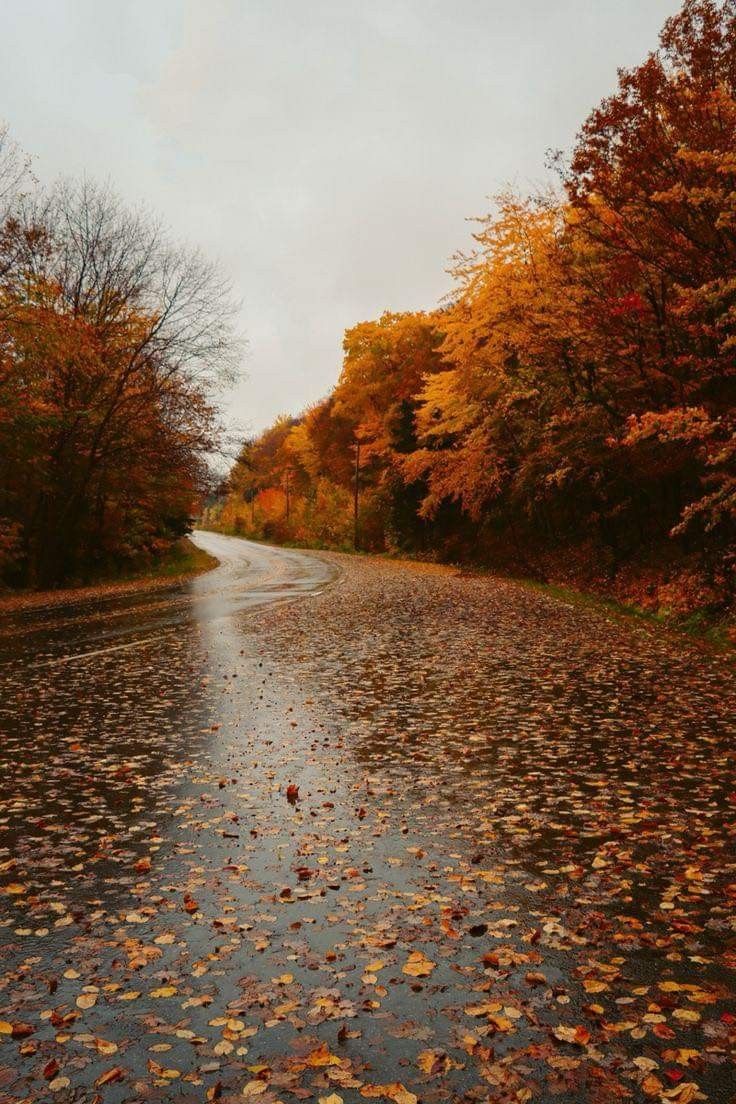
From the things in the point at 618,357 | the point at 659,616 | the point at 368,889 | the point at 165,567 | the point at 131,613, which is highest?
the point at 618,357

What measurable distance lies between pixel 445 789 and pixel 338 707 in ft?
10.1

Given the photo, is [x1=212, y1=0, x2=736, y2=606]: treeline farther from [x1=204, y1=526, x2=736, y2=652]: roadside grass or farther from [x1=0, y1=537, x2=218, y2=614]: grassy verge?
[x1=0, y1=537, x2=218, y2=614]: grassy verge

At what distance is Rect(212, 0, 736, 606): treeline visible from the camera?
48.3 ft

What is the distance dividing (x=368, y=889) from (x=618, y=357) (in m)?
16.9

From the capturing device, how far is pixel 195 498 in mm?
37906

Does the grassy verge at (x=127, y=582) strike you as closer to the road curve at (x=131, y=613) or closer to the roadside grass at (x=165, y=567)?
the roadside grass at (x=165, y=567)

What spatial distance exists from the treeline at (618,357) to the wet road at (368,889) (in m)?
7.42

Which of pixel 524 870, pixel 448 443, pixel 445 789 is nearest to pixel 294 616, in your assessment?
pixel 445 789

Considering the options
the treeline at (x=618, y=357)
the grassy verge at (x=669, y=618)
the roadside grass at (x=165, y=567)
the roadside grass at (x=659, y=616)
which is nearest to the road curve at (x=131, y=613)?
the roadside grass at (x=165, y=567)

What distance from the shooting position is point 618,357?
19.2m

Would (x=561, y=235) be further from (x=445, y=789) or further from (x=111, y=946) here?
(x=111, y=946)

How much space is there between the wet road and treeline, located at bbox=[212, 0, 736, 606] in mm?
7421

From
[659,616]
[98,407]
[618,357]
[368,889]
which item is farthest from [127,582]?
[368,889]

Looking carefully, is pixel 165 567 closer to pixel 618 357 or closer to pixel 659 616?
pixel 618 357
